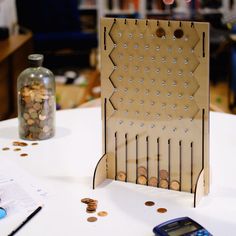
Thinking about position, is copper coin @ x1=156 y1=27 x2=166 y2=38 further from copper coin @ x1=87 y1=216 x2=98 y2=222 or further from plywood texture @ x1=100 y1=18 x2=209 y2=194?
copper coin @ x1=87 y1=216 x2=98 y2=222

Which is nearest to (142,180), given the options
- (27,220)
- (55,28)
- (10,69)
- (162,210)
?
(162,210)

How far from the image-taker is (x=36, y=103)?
5.48 feet

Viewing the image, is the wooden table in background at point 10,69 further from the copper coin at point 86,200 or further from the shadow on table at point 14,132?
the copper coin at point 86,200

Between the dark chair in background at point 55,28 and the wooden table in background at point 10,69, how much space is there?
5.79 ft

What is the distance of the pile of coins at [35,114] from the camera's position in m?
1.66

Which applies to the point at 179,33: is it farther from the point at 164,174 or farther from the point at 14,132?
the point at 14,132

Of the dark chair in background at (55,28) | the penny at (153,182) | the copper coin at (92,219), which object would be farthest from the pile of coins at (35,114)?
the dark chair in background at (55,28)

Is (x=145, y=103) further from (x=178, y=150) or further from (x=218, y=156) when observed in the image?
(x=218, y=156)

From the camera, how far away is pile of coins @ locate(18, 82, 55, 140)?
1.66 metres

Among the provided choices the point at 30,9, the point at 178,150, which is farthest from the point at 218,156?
the point at 30,9

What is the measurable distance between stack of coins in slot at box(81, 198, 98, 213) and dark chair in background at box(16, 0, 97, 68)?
5424 millimetres

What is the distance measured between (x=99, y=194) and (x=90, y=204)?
7 centimetres

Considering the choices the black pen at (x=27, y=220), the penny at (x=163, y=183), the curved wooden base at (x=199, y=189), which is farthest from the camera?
the penny at (x=163, y=183)

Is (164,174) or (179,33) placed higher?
(179,33)
